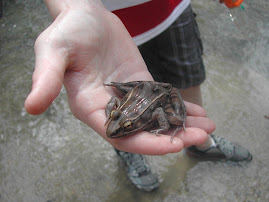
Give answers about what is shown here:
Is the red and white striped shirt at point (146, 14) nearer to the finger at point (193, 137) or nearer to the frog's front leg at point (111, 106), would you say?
the frog's front leg at point (111, 106)

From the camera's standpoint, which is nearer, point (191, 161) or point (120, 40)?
point (120, 40)

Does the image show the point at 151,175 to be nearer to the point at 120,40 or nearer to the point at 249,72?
the point at 120,40

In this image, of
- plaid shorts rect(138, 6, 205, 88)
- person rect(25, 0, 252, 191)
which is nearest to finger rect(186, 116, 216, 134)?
person rect(25, 0, 252, 191)

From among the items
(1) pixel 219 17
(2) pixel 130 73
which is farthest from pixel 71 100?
(1) pixel 219 17

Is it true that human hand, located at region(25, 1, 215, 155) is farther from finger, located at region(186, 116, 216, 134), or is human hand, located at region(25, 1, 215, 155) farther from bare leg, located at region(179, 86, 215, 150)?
bare leg, located at region(179, 86, 215, 150)

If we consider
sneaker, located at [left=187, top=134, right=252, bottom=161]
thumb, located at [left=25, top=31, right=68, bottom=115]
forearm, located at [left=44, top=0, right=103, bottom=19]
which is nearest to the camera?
thumb, located at [left=25, top=31, right=68, bottom=115]

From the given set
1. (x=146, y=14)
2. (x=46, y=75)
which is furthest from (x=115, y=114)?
(x=146, y=14)
